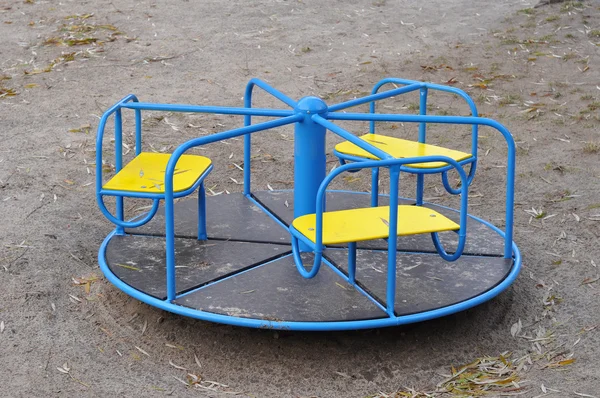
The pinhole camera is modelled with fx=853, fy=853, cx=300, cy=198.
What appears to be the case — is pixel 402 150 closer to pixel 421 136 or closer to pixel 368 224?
pixel 421 136

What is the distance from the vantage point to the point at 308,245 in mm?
4047

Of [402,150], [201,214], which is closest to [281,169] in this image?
[402,150]

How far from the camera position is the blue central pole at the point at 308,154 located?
454cm

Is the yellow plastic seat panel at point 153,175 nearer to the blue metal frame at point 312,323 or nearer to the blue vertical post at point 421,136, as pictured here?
the blue metal frame at point 312,323

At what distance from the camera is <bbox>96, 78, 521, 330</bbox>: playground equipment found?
3930 mm

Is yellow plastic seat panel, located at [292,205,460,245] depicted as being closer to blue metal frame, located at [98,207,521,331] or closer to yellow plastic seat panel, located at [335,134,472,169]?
blue metal frame, located at [98,207,521,331]

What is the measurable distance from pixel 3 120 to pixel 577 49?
580cm

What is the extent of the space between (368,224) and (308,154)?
2.49 feet

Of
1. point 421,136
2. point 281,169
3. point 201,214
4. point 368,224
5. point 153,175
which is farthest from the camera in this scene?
point 281,169

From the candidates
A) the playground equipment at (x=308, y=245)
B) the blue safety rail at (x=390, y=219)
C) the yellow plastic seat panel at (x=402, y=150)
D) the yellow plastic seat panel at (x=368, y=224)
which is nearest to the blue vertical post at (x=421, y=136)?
the playground equipment at (x=308, y=245)

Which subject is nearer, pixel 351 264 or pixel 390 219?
pixel 390 219

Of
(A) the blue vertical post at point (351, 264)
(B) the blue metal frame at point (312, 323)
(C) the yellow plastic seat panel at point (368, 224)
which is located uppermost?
(C) the yellow plastic seat panel at point (368, 224)

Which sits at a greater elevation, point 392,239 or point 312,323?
point 392,239

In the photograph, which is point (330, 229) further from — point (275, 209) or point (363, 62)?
point (363, 62)
